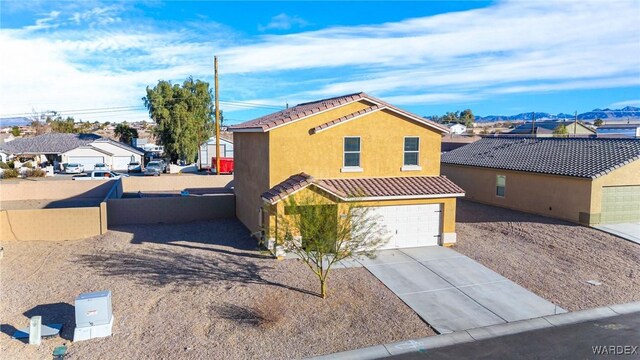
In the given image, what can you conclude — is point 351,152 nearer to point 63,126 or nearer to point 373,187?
point 373,187

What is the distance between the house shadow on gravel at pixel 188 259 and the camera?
16.2 m

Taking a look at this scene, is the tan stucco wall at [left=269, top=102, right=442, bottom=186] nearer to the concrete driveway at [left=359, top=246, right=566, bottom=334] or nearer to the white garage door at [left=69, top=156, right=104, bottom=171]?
the concrete driveway at [left=359, top=246, right=566, bottom=334]

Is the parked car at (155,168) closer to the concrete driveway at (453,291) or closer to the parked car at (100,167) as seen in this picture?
the parked car at (100,167)

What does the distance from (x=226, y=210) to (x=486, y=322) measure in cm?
1688

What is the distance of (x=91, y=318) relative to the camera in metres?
12.1

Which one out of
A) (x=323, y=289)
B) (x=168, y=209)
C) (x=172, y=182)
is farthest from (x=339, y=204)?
(x=172, y=182)

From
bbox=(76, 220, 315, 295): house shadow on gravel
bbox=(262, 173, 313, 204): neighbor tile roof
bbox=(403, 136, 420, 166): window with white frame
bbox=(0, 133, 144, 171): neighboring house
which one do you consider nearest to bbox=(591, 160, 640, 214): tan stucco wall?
bbox=(403, 136, 420, 166): window with white frame

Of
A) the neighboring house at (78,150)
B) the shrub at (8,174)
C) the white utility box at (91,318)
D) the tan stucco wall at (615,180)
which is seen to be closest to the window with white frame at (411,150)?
the tan stucco wall at (615,180)

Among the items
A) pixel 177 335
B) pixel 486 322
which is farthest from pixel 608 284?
pixel 177 335

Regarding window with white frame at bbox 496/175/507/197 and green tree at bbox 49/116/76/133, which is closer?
window with white frame at bbox 496/175/507/197

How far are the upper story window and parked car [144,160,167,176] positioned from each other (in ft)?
119

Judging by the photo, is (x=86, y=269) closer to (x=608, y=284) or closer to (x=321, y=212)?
(x=321, y=212)

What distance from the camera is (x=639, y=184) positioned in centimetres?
2467

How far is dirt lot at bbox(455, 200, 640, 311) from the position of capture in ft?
50.8
